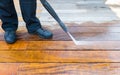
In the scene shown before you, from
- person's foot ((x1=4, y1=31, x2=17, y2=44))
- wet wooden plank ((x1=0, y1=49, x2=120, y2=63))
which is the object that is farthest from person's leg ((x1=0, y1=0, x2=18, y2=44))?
wet wooden plank ((x1=0, y1=49, x2=120, y2=63))

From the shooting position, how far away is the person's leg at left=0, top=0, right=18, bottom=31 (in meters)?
1.78

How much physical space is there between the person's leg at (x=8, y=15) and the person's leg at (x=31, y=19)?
0.26 ft

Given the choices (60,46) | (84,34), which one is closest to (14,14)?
(60,46)

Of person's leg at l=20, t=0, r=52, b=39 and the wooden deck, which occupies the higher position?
person's leg at l=20, t=0, r=52, b=39

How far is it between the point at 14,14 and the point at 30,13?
0.44 feet

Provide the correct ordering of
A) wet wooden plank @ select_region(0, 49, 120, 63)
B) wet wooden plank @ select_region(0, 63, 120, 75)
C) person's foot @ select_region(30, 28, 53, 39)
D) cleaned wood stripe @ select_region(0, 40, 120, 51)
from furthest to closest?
person's foot @ select_region(30, 28, 53, 39) → cleaned wood stripe @ select_region(0, 40, 120, 51) → wet wooden plank @ select_region(0, 49, 120, 63) → wet wooden plank @ select_region(0, 63, 120, 75)

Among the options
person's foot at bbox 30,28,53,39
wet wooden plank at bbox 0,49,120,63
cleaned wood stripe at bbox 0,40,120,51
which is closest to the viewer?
wet wooden plank at bbox 0,49,120,63

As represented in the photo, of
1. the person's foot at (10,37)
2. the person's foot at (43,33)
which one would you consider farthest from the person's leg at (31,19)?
the person's foot at (10,37)

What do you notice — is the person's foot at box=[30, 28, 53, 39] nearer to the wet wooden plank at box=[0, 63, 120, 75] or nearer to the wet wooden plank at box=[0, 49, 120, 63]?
the wet wooden plank at box=[0, 49, 120, 63]

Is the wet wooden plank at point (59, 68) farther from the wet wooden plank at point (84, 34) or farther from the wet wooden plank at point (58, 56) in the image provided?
the wet wooden plank at point (84, 34)

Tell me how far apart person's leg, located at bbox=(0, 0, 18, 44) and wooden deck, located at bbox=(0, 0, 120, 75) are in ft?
0.17

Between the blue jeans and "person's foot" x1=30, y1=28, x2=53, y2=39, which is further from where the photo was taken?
"person's foot" x1=30, y1=28, x2=53, y2=39

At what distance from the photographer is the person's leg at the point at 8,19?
1783 millimetres

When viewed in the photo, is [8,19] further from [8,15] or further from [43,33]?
[43,33]
